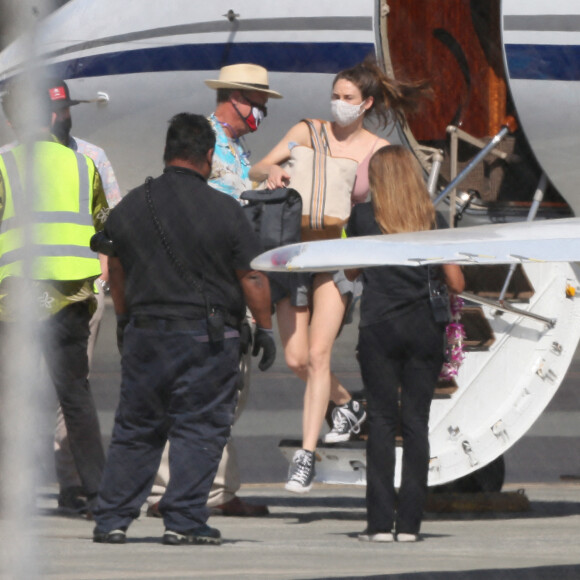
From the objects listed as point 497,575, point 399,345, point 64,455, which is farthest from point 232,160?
point 497,575

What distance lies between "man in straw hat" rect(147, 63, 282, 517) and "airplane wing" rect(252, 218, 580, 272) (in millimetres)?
2722

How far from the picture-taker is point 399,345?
5492mm

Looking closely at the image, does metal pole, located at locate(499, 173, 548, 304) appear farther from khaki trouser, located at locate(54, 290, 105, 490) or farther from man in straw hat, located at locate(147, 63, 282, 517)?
khaki trouser, located at locate(54, 290, 105, 490)

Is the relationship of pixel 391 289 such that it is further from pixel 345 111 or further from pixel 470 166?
pixel 470 166

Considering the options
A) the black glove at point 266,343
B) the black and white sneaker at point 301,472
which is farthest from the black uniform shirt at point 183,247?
the black and white sneaker at point 301,472

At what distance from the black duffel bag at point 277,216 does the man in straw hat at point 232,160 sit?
30 centimetres

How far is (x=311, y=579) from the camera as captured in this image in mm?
4578

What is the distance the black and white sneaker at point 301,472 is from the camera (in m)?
6.01

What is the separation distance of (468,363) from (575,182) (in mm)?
997

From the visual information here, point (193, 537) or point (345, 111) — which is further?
point (345, 111)

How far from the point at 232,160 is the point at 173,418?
154cm

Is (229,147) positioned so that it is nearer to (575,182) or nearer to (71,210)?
(71,210)

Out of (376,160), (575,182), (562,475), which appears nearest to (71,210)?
(376,160)

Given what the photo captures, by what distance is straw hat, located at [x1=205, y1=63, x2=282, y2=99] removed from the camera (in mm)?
6559
